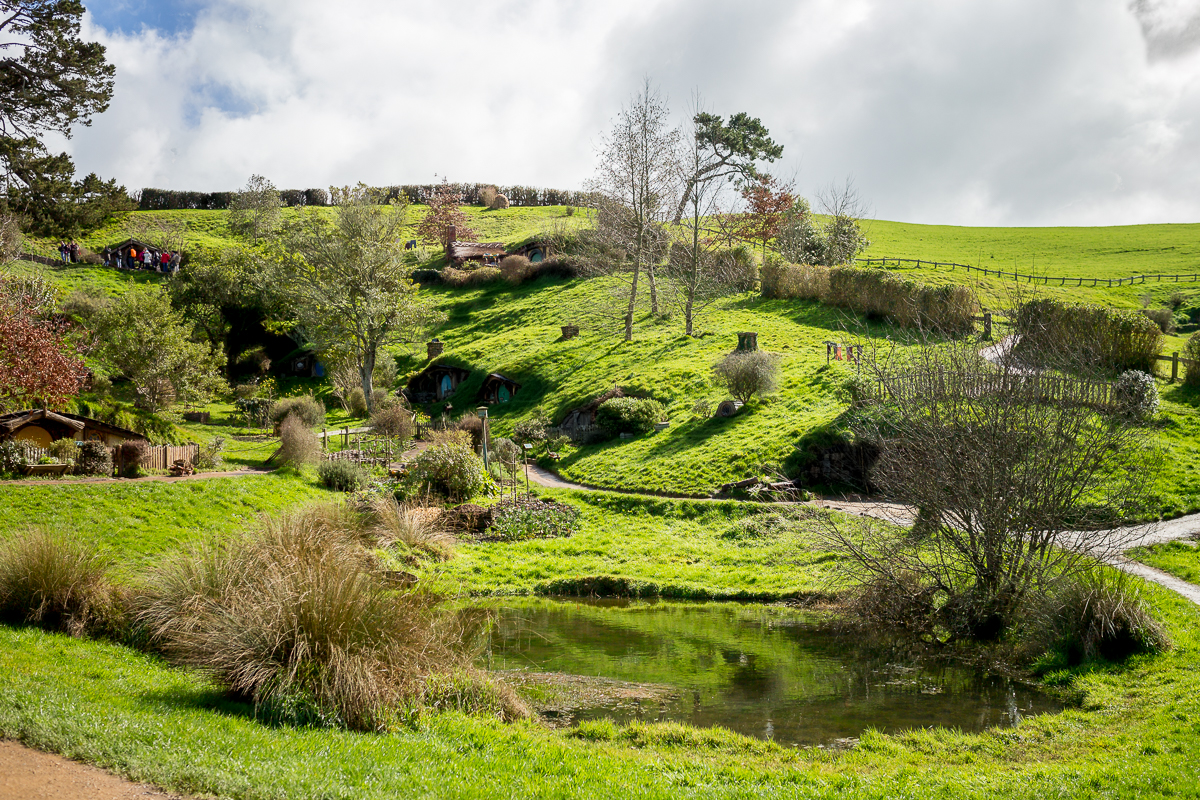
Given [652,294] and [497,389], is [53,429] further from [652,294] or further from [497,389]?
[652,294]

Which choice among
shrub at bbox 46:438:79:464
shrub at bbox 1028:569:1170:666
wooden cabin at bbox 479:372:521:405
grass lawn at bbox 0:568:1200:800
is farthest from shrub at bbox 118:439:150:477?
wooden cabin at bbox 479:372:521:405

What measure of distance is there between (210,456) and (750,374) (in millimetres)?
21435

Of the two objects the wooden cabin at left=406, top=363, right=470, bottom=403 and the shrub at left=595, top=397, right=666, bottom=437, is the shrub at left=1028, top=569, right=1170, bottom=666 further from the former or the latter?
the wooden cabin at left=406, top=363, right=470, bottom=403

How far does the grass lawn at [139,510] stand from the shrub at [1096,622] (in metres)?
15.1

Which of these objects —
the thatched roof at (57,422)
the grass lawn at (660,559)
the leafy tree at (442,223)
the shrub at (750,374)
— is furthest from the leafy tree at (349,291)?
the leafy tree at (442,223)

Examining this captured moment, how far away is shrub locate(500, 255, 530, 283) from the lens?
66.8 metres

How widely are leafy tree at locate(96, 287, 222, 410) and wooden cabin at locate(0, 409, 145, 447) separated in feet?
58.9

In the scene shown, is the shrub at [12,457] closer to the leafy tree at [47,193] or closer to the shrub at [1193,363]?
the leafy tree at [47,193]

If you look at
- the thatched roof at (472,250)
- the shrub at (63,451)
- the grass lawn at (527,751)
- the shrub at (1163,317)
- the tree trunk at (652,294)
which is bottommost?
the grass lawn at (527,751)

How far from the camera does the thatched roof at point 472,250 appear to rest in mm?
73531

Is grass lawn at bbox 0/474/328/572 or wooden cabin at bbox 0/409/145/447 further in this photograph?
wooden cabin at bbox 0/409/145/447

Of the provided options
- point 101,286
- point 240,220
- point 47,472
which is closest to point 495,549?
point 47,472

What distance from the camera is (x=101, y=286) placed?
62344 millimetres

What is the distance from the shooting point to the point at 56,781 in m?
6.07
